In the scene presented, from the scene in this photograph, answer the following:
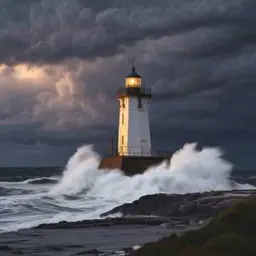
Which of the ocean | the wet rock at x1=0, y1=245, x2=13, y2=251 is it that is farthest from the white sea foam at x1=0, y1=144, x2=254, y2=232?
the wet rock at x1=0, y1=245, x2=13, y2=251

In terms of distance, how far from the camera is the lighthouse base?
116 feet

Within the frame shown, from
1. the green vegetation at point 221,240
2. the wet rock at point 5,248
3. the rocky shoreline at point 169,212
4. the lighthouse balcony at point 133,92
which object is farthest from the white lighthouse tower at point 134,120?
the green vegetation at point 221,240

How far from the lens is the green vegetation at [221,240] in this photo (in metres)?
8.09

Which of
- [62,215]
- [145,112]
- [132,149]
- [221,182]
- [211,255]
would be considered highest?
[145,112]

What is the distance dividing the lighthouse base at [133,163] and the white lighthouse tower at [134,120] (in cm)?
115

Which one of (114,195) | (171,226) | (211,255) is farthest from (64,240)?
(114,195)

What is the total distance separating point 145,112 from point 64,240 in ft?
76.1

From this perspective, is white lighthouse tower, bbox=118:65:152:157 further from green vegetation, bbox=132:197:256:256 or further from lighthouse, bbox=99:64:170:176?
green vegetation, bbox=132:197:256:256

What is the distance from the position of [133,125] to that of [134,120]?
1.06ft

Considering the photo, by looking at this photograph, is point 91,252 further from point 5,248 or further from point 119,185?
point 119,185

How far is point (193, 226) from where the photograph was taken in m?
16.8

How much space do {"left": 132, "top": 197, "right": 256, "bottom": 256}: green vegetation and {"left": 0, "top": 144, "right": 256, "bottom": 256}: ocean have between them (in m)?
3.71

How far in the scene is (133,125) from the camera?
37.5 meters

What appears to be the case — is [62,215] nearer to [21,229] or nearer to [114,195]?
[21,229]
